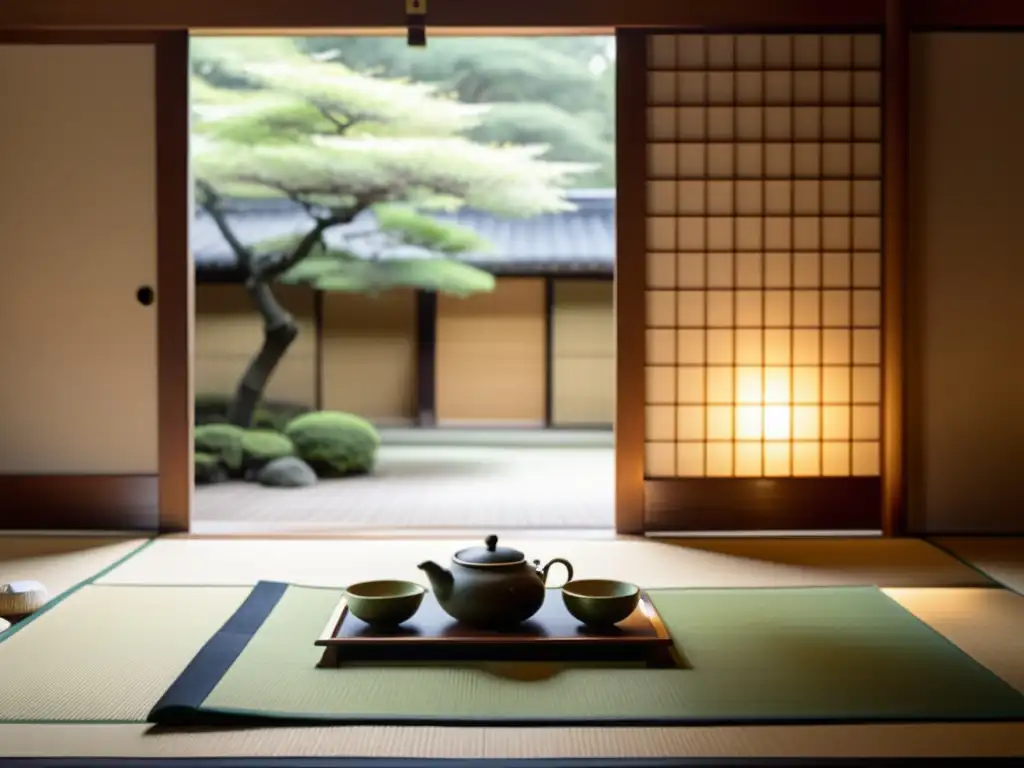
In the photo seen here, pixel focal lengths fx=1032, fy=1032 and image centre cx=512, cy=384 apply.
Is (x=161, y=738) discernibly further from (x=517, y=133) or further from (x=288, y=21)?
(x=517, y=133)

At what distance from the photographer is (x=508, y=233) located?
1139 cm

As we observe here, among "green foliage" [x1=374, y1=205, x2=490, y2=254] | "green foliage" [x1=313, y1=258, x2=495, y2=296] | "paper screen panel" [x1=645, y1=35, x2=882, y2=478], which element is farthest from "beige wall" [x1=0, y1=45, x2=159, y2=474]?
"green foliage" [x1=313, y1=258, x2=495, y2=296]

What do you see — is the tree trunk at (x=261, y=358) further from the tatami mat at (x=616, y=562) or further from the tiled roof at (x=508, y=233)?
the tatami mat at (x=616, y=562)

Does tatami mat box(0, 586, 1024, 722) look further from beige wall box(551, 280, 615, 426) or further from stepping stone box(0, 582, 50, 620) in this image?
beige wall box(551, 280, 615, 426)

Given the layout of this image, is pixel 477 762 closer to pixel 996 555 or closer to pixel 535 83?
pixel 996 555

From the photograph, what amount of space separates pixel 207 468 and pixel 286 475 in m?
0.57

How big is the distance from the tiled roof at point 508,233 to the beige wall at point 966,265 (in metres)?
5.79

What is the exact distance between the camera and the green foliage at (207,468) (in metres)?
6.99

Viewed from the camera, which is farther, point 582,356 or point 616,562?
point 582,356

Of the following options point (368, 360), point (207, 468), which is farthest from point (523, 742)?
point (368, 360)

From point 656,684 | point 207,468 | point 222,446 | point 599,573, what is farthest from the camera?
point 222,446

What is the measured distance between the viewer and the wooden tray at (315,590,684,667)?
97.1 inches

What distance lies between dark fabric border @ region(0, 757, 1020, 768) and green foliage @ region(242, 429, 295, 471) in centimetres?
531

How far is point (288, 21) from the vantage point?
4438mm
